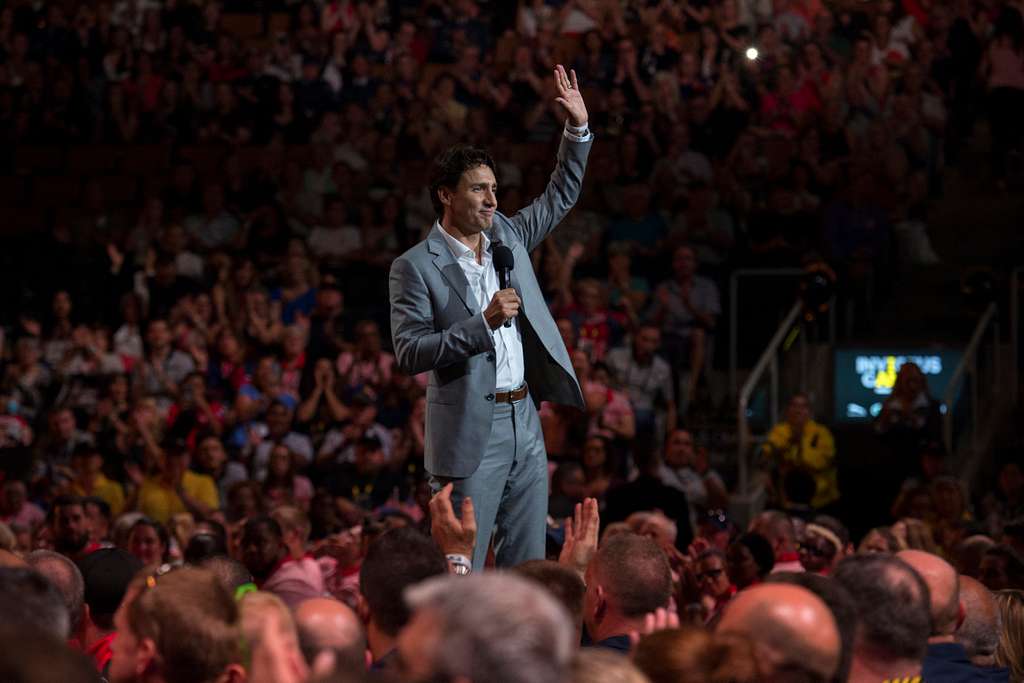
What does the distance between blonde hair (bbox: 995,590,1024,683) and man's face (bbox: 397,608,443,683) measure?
10.1 feet

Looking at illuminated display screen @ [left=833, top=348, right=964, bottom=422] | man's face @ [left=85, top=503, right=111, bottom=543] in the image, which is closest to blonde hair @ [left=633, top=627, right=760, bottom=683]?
man's face @ [left=85, top=503, right=111, bottom=543]

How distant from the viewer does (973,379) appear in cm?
1139

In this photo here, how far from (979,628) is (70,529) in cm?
453

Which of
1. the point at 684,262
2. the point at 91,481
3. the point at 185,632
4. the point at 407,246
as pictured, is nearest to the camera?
the point at 185,632

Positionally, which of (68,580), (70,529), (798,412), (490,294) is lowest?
(70,529)

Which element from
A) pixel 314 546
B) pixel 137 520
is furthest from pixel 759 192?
pixel 137 520

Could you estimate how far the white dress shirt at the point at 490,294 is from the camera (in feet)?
17.2

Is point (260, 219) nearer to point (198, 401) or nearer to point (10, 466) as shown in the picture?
point (198, 401)

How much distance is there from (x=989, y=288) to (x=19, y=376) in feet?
23.9

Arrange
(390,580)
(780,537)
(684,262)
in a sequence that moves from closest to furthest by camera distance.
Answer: (390,580) → (780,537) → (684,262)

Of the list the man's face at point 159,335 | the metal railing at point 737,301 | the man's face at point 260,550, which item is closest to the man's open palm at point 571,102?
the man's face at point 260,550

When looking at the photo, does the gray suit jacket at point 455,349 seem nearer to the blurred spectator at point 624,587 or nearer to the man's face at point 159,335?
the blurred spectator at point 624,587

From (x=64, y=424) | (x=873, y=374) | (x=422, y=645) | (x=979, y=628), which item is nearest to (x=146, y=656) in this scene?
(x=422, y=645)

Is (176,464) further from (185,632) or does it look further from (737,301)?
(185,632)
